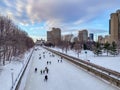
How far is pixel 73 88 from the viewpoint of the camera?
69.7 ft

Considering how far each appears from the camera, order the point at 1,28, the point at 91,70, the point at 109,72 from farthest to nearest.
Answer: the point at 1,28
the point at 91,70
the point at 109,72

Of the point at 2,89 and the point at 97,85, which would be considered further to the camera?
the point at 97,85

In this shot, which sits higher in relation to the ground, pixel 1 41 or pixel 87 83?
pixel 1 41

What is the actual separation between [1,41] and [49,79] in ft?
40.5

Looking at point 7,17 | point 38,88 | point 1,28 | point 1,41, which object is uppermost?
point 7,17

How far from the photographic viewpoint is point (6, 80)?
2295cm

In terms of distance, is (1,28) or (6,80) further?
(1,28)

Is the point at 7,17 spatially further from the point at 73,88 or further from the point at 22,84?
the point at 73,88

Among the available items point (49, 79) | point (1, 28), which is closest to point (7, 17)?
point (1, 28)

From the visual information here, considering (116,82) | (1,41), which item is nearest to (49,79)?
(116,82)

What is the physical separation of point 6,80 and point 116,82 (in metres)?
12.3

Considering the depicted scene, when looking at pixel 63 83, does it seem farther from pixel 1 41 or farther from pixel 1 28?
pixel 1 28

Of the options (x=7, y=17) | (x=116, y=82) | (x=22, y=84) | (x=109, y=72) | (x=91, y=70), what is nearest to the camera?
(x=116, y=82)

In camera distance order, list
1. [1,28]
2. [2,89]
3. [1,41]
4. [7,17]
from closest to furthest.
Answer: [2,89] → [1,41] → [1,28] → [7,17]
